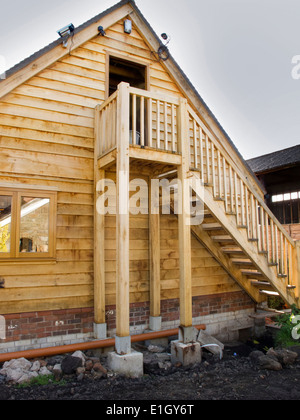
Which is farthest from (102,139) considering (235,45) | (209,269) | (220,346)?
(235,45)

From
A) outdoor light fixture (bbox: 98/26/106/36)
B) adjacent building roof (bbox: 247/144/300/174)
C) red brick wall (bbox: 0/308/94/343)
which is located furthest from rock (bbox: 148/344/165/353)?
adjacent building roof (bbox: 247/144/300/174)

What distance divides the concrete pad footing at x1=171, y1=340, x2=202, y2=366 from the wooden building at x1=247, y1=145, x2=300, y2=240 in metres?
8.16

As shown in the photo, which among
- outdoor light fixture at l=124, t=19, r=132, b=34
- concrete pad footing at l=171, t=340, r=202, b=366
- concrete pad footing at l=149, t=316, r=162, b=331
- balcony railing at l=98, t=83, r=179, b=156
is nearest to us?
concrete pad footing at l=171, t=340, r=202, b=366

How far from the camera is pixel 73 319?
6.12 m

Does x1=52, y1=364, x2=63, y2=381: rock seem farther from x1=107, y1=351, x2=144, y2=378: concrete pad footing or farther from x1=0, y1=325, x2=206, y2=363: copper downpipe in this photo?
x1=107, y1=351, x2=144, y2=378: concrete pad footing

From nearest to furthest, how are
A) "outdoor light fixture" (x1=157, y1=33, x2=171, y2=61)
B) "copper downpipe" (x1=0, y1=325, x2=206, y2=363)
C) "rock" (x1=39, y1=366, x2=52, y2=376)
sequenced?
"rock" (x1=39, y1=366, x2=52, y2=376), "copper downpipe" (x1=0, y1=325, x2=206, y2=363), "outdoor light fixture" (x1=157, y1=33, x2=171, y2=61)

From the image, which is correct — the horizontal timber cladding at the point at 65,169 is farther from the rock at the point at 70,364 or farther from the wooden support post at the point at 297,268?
the wooden support post at the point at 297,268

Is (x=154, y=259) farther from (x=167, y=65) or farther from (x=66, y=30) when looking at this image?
(x=66, y=30)

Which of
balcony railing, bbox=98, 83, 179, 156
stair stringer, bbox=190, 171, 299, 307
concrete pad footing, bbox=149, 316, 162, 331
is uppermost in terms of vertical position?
balcony railing, bbox=98, 83, 179, 156

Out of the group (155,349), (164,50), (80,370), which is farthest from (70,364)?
(164,50)

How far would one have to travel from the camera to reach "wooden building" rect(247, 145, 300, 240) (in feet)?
41.4

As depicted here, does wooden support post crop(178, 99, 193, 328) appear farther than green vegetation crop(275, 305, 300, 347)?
No

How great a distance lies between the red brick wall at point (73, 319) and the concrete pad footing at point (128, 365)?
131cm
